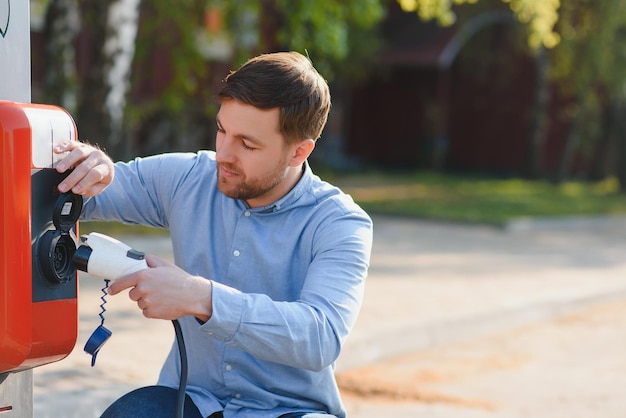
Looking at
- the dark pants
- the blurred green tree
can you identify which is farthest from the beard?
the blurred green tree

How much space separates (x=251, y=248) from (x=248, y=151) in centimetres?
29

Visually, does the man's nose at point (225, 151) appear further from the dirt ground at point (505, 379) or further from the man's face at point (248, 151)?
the dirt ground at point (505, 379)

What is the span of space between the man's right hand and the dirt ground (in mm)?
2947

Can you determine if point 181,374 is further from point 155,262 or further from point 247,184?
point 247,184

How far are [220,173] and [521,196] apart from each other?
15.5 metres

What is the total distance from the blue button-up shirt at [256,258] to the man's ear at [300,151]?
90 mm

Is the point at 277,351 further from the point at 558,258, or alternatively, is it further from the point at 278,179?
the point at 558,258

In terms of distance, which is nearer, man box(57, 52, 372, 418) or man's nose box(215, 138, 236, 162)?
man box(57, 52, 372, 418)

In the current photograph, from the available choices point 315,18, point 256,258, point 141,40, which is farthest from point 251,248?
point 141,40

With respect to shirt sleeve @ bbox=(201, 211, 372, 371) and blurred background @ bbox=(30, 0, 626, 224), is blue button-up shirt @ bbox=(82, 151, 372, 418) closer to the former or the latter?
shirt sleeve @ bbox=(201, 211, 372, 371)

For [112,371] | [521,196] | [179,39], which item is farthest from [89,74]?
[521,196]

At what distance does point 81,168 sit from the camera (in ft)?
7.96

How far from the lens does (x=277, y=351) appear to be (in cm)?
231

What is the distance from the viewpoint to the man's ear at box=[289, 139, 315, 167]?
99.7 inches
